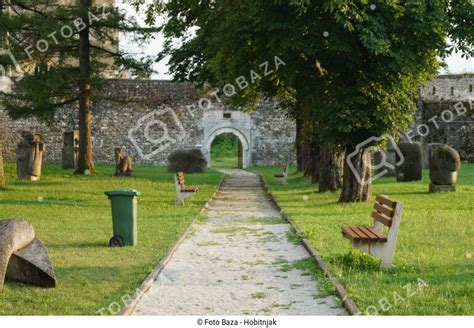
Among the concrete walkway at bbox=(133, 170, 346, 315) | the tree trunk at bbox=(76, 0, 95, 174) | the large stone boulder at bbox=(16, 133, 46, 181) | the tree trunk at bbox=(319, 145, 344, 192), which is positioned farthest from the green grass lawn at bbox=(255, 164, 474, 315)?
the tree trunk at bbox=(76, 0, 95, 174)

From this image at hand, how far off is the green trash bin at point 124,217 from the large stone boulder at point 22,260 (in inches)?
113

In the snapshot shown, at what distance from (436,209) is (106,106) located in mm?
26396

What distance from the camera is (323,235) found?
439 inches

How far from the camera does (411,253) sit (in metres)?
9.27

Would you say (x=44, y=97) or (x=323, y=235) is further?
(x=44, y=97)

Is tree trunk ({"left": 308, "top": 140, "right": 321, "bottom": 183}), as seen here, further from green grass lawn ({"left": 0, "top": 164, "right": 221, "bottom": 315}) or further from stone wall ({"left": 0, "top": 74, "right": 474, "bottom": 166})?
stone wall ({"left": 0, "top": 74, "right": 474, "bottom": 166})

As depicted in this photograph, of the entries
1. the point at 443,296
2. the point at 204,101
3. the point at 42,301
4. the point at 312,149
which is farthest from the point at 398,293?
the point at 204,101

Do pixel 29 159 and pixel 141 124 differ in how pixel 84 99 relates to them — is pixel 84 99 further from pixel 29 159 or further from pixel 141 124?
pixel 141 124

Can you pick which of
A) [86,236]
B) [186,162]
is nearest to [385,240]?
[86,236]

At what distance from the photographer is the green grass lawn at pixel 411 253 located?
6.35 meters

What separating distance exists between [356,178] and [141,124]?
2333cm

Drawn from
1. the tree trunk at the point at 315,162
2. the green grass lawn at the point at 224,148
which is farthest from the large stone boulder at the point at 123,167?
the green grass lawn at the point at 224,148

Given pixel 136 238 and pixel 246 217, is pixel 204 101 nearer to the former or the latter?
pixel 246 217

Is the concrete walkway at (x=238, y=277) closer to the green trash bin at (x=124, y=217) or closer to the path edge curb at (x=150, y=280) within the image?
the path edge curb at (x=150, y=280)
